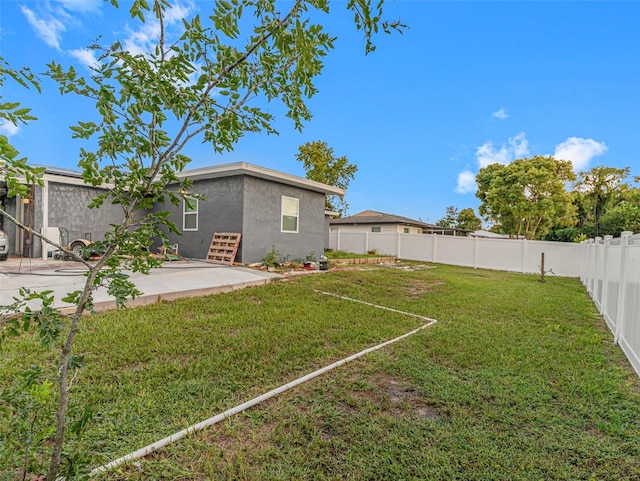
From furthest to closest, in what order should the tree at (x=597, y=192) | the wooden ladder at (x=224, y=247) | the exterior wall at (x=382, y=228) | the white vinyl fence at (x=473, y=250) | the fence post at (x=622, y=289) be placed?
the exterior wall at (x=382, y=228)
the tree at (x=597, y=192)
the white vinyl fence at (x=473, y=250)
the wooden ladder at (x=224, y=247)
the fence post at (x=622, y=289)

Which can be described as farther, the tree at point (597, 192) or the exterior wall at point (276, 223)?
the tree at point (597, 192)

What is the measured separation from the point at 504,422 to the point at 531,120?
1527 cm

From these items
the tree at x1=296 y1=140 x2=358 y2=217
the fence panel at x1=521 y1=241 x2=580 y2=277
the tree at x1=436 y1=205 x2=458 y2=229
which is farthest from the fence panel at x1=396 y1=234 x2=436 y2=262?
the tree at x1=436 y1=205 x2=458 y2=229

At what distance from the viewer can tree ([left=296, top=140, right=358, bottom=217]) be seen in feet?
82.8

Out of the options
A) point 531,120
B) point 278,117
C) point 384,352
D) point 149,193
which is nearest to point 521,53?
point 531,120

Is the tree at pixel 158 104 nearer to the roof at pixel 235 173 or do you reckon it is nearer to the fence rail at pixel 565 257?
the fence rail at pixel 565 257

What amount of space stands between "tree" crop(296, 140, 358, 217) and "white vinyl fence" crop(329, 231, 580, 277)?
282 inches

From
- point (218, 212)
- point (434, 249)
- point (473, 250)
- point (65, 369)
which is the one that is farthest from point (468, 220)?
point (65, 369)

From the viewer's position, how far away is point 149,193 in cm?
144

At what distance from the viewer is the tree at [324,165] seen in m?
25.2

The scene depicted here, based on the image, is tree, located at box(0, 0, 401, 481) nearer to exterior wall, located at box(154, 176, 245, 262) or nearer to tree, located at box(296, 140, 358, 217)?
exterior wall, located at box(154, 176, 245, 262)

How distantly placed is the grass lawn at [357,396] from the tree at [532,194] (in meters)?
15.0

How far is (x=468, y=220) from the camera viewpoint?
4381 cm

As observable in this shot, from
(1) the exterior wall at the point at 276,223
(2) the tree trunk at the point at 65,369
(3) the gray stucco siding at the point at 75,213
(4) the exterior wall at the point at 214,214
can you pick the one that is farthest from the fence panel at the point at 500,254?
(2) the tree trunk at the point at 65,369
